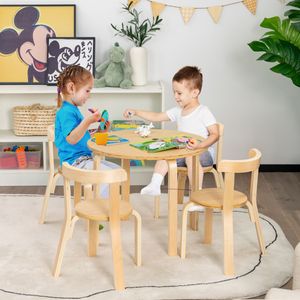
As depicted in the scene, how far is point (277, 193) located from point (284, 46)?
1.02 m

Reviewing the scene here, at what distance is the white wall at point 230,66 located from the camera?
4.88 m

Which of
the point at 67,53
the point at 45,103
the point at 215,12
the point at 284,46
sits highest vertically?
the point at 215,12

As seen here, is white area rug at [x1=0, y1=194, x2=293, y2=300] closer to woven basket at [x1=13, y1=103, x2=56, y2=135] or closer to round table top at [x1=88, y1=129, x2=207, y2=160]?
round table top at [x1=88, y1=129, x2=207, y2=160]

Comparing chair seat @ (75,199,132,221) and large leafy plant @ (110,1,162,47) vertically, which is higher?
large leafy plant @ (110,1,162,47)

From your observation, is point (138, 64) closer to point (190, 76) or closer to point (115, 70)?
point (115, 70)

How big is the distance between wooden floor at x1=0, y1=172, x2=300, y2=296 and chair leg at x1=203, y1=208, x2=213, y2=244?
475 mm

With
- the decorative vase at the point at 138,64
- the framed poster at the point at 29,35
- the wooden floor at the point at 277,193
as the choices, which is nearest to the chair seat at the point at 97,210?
the wooden floor at the point at 277,193

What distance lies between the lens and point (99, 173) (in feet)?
9.31

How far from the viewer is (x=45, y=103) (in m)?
4.97

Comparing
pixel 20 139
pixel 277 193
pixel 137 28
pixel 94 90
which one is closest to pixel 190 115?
pixel 94 90

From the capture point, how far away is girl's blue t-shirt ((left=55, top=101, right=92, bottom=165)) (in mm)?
3510

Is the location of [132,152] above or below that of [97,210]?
above

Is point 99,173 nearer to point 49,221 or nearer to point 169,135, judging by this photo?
point 169,135

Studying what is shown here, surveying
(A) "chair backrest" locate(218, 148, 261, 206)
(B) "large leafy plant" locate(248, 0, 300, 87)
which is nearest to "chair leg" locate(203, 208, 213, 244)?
(A) "chair backrest" locate(218, 148, 261, 206)
